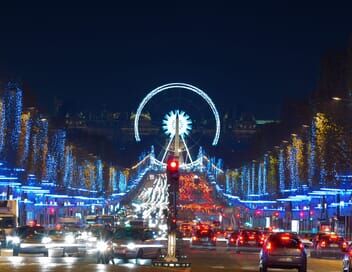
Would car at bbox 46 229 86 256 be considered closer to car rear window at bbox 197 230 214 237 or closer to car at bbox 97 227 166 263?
car at bbox 97 227 166 263

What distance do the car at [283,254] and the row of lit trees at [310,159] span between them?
4080cm

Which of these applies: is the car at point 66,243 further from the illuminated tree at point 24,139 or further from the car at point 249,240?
the illuminated tree at point 24,139

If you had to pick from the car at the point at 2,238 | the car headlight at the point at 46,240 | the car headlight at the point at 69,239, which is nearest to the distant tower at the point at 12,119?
the car at the point at 2,238

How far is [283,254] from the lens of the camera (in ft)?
160

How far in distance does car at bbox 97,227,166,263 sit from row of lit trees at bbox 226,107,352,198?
35.0 m

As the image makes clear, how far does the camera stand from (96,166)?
7771 inches

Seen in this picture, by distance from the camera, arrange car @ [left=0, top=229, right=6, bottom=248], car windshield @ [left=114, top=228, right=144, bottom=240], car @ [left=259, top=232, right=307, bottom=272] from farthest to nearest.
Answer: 1. car @ [left=0, top=229, right=6, bottom=248]
2. car windshield @ [left=114, top=228, right=144, bottom=240]
3. car @ [left=259, top=232, right=307, bottom=272]

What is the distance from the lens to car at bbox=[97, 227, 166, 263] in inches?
2276

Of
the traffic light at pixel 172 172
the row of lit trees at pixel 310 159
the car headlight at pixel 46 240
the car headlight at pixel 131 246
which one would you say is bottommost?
the car headlight at pixel 131 246

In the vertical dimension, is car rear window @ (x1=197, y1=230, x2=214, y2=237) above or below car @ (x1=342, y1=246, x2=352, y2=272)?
above

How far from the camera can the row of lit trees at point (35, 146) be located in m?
101

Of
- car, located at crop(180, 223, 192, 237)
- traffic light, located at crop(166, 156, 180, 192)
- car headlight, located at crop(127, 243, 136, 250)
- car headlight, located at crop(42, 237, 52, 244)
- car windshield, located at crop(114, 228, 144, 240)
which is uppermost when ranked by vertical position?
traffic light, located at crop(166, 156, 180, 192)

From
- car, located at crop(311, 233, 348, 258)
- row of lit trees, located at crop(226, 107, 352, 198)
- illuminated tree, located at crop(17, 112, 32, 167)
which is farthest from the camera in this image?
illuminated tree, located at crop(17, 112, 32, 167)

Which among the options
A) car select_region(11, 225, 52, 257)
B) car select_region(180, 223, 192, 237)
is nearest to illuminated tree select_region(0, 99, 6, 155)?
car select_region(11, 225, 52, 257)
